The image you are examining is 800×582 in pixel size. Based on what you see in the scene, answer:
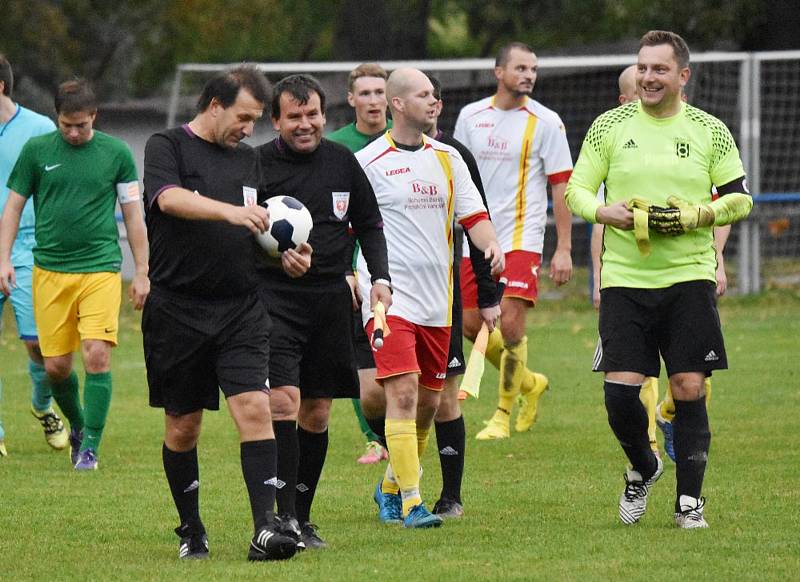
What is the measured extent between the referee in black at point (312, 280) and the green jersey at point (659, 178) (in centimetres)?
102

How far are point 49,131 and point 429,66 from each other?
11.3 m

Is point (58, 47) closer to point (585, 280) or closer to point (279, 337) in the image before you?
point (585, 280)

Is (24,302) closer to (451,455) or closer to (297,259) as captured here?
(451,455)

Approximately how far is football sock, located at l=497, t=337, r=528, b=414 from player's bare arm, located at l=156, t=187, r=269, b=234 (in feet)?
15.9

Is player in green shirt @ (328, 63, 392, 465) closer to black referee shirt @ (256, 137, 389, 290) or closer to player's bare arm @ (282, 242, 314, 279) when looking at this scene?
black referee shirt @ (256, 137, 389, 290)

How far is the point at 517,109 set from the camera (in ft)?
36.7

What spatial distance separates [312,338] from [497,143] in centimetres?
416

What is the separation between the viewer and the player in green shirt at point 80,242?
9766 mm

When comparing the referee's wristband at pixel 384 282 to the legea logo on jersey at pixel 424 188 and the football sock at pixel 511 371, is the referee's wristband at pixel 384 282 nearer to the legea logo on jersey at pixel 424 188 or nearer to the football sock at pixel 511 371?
the legea logo on jersey at pixel 424 188

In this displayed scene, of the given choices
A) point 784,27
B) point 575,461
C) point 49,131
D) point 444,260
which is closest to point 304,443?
point 444,260

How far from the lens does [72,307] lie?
9961mm

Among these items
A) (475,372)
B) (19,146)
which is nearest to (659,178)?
(475,372)

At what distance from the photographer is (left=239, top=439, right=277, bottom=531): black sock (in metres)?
6.67

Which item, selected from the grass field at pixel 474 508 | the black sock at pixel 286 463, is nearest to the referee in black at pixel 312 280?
the black sock at pixel 286 463
